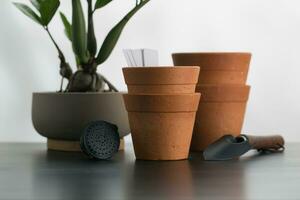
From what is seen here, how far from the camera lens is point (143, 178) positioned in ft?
2.60

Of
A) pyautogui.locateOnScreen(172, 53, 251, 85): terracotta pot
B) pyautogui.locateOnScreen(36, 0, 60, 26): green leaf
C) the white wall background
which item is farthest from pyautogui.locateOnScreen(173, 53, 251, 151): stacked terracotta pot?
the white wall background

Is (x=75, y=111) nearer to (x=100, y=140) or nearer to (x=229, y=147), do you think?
(x=100, y=140)

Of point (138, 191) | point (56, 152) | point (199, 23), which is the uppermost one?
point (199, 23)

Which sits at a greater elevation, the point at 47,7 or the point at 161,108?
the point at 47,7

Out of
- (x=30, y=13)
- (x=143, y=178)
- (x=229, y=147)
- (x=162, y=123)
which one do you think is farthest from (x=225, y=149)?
(x=30, y=13)

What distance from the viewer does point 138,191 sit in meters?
0.69

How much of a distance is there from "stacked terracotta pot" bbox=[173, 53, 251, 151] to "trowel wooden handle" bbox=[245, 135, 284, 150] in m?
0.05

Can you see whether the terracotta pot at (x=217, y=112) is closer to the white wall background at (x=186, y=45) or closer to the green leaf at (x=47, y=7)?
the green leaf at (x=47, y=7)

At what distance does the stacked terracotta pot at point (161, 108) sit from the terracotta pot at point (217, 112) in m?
0.09

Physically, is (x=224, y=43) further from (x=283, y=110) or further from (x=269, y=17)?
(x=283, y=110)

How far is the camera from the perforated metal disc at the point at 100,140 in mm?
981

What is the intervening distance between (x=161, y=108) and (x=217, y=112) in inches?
6.4

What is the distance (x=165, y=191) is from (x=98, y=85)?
0.47 metres

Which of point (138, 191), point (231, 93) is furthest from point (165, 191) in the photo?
point (231, 93)
